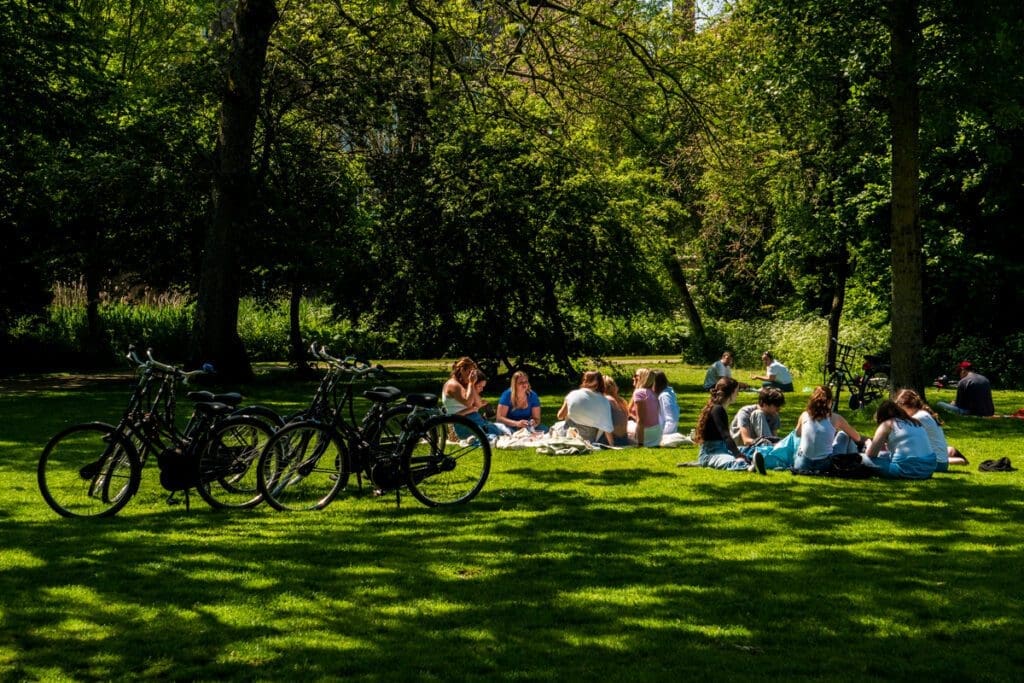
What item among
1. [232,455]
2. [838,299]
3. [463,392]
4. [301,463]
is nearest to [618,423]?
[463,392]

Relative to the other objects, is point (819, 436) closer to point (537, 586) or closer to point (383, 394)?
point (383, 394)

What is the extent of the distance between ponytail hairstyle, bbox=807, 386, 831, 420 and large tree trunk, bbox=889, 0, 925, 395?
828 cm

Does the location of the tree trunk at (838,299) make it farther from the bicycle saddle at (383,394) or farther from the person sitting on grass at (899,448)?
the bicycle saddle at (383,394)

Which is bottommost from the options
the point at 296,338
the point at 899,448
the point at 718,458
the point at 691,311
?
the point at 718,458

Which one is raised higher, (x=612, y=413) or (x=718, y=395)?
(x=718, y=395)

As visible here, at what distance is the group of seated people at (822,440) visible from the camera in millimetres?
12945

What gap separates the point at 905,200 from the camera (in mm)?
20312

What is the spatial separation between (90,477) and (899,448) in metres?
8.51

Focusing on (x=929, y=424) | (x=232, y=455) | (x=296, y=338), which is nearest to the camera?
(x=232, y=455)

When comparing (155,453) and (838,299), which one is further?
(838,299)

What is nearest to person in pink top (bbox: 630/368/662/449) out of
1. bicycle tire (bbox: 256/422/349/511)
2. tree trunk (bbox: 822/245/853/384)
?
bicycle tire (bbox: 256/422/349/511)

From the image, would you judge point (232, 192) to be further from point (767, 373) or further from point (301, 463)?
point (301, 463)

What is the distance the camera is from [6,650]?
596cm

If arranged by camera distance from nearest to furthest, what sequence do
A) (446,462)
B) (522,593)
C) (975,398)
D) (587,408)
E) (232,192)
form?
1. (522,593)
2. (446,462)
3. (587,408)
4. (975,398)
5. (232,192)
